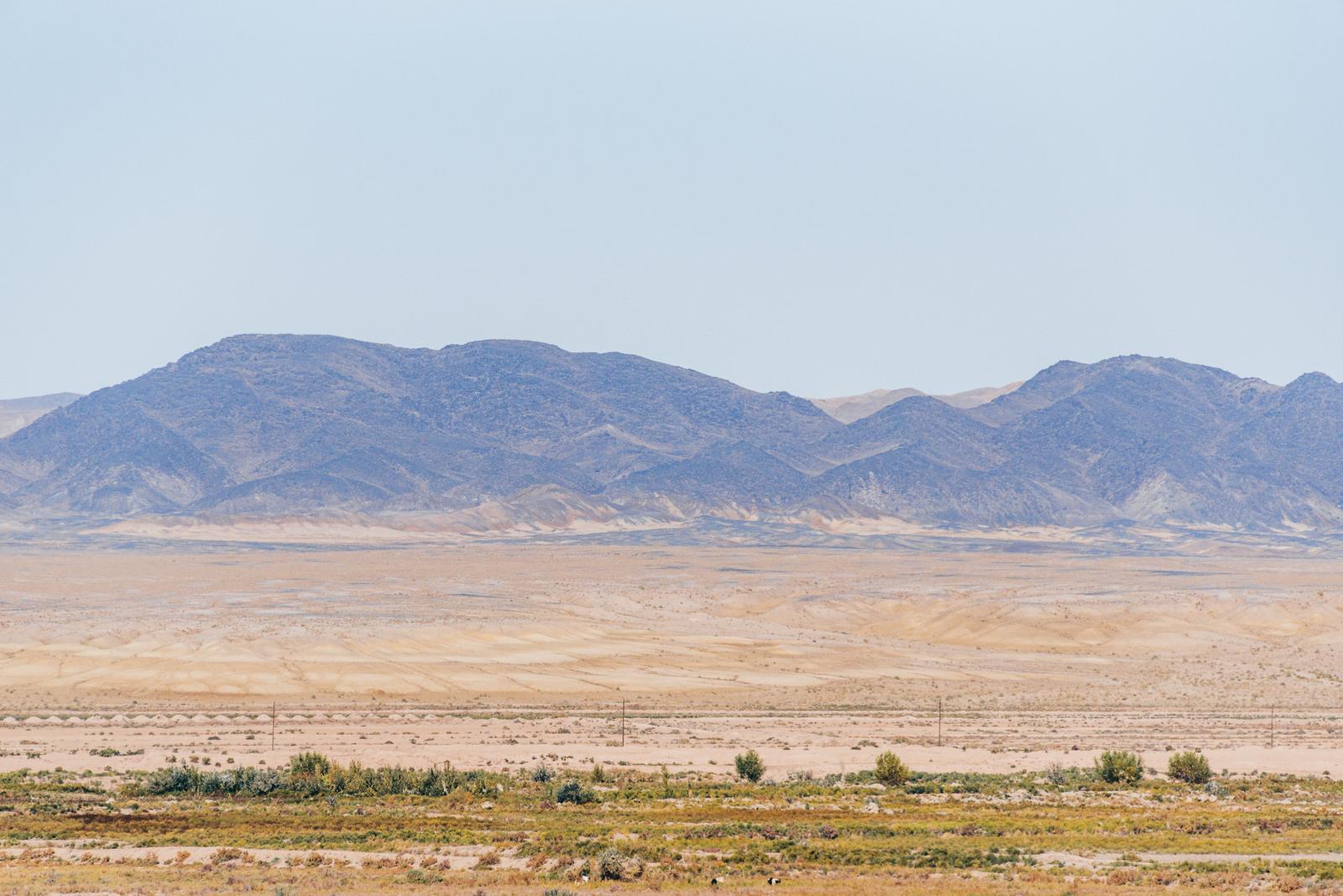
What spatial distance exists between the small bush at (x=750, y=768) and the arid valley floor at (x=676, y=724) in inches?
30.0

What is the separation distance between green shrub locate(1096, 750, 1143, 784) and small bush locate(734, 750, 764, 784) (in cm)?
805

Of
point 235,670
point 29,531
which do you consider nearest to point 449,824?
point 235,670

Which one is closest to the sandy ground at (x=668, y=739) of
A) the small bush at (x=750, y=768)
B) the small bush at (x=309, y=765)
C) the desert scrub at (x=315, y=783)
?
the small bush at (x=750, y=768)

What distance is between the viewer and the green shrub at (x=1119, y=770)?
29812mm

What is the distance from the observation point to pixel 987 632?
79188 millimetres

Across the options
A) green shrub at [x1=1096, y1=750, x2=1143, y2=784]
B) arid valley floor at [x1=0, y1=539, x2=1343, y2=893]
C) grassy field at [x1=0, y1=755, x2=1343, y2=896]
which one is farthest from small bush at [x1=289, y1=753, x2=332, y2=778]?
green shrub at [x1=1096, y1=750, x2=1143, y2=784]

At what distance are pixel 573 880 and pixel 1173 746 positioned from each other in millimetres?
24029

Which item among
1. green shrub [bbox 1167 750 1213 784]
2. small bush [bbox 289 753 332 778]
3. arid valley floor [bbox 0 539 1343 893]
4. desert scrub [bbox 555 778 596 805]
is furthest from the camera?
green shrub [bbox 1167 750 1213 784]

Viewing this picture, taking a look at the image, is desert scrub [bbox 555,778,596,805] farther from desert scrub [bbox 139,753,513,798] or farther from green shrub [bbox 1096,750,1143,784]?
green shrub [bbox 1096,750,1143,784]

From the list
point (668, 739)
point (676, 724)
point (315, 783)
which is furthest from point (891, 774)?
point (676, 724)

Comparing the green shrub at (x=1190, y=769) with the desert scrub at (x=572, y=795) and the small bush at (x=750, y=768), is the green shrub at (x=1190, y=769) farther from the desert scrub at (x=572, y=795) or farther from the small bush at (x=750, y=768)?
the desert scrub at (x=572, y=795)

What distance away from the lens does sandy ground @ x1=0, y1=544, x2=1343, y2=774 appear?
3769cm

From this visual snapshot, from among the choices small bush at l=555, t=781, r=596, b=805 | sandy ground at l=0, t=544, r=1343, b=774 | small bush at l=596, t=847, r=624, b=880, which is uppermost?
small bush at l=596, t=847, r=624, b=880

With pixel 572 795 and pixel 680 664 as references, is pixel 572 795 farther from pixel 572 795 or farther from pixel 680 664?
pixel 680 664
